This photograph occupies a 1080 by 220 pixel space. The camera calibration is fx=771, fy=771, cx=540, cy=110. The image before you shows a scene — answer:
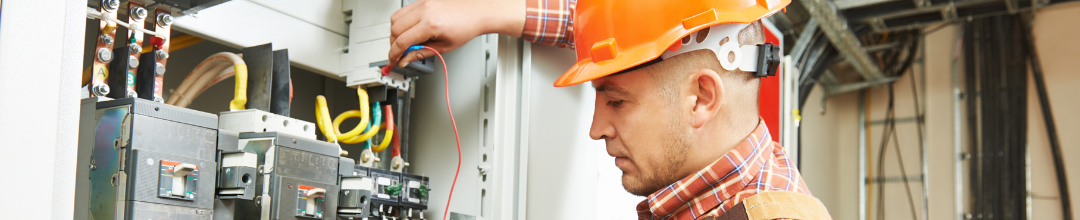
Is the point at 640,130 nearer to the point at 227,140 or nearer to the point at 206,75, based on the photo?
the point at 227,140

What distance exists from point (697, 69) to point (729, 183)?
18 centimetres

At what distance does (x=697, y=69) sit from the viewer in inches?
43.1

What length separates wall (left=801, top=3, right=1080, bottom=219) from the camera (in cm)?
389

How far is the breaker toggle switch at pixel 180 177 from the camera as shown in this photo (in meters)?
1.02

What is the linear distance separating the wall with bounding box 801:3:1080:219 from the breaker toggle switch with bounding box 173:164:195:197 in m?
3.91

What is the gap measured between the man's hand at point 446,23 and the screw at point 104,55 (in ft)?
1.51

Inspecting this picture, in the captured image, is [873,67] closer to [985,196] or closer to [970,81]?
[970,81]

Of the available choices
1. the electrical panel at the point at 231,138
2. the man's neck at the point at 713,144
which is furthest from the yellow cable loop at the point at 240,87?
the man's neck at the point at 713,144

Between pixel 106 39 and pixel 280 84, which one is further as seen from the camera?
pixel 280 84

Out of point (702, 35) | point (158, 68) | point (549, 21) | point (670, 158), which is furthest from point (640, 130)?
point (158, 68)

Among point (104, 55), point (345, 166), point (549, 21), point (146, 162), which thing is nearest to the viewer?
point (146, 162)

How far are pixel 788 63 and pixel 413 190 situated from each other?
5.10ft

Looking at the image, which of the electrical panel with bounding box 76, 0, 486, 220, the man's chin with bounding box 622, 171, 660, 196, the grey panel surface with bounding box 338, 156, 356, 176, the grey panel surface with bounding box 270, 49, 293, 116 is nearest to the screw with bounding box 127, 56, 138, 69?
the electrical panel with bounding box 76, 0, 486, 220

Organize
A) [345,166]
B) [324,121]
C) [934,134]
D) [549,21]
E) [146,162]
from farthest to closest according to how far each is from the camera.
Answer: [934,134] < [549,21] < [324,121] < [345,166] < [146,162]
